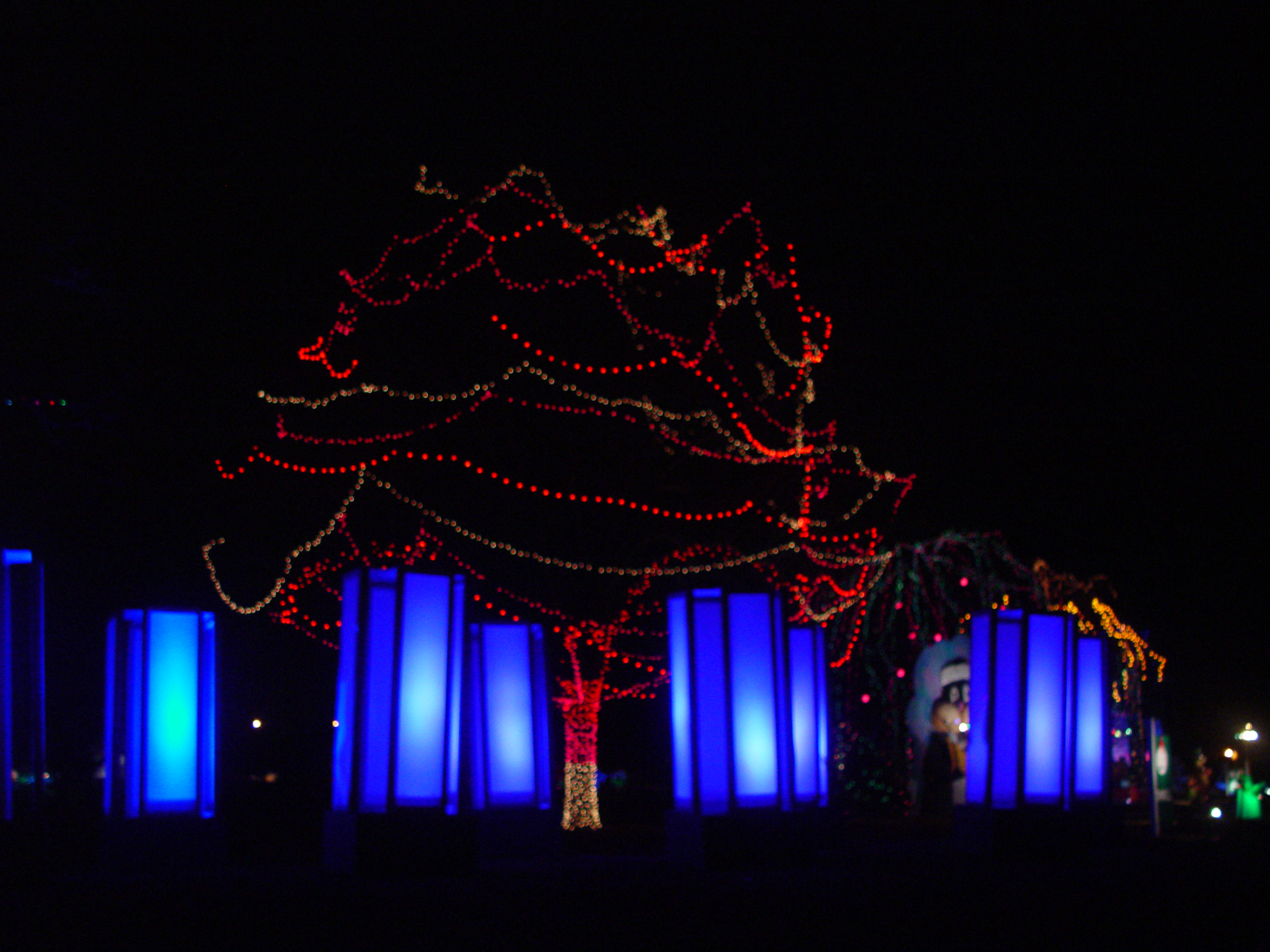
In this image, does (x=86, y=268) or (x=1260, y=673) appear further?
(x=1260, y=673)

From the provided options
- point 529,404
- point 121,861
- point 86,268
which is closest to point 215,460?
point 529,404

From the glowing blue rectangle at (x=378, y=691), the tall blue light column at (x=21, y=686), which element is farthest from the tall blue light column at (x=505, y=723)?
the tall blue light column at (x=21, y=686)

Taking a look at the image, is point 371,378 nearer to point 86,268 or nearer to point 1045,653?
point 86,268

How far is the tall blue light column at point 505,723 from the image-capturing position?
12234 millimetres

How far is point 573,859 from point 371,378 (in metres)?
6.07

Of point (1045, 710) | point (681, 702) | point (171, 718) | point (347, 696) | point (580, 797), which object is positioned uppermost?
point (347, 696)

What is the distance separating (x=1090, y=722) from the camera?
40.1 ft

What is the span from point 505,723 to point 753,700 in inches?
127

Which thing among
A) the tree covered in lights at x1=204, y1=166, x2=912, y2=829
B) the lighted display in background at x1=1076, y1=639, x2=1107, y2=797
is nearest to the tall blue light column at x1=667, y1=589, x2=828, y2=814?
the lighted display in background at x1=1076, y1=639, x2=1107, y2=797

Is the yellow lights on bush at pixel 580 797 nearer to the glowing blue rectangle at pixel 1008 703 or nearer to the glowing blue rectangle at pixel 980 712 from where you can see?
the glowing blue rectangle at pixel 980 712

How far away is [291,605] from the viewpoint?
1634 cm

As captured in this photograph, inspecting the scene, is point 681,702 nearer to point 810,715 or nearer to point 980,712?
point 980,712

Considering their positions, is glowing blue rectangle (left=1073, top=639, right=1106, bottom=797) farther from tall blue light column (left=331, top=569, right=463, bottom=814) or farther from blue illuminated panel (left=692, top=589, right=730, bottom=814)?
tall blue light column (left=331, top=569, right=463, bottom=814)

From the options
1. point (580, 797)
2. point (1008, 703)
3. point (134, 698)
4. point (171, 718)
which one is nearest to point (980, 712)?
point (1008, 703)
